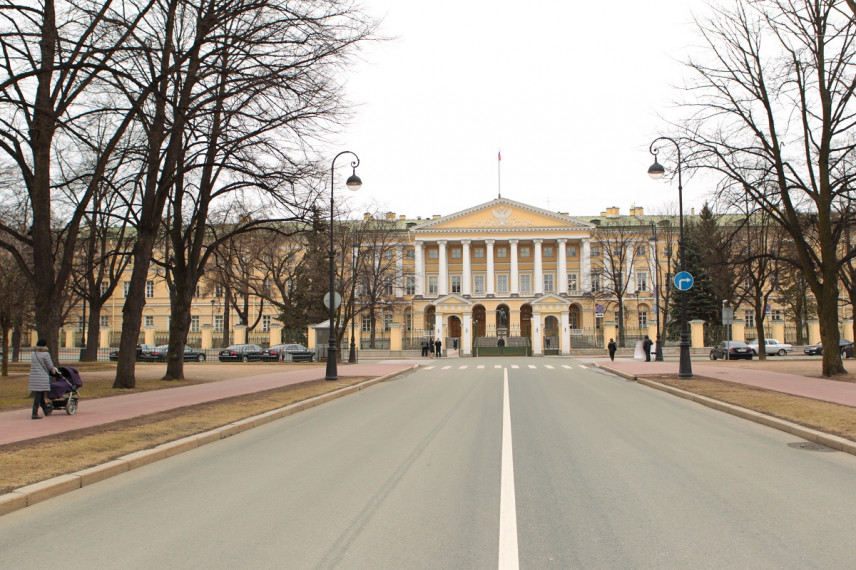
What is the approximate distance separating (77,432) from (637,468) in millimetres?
8940

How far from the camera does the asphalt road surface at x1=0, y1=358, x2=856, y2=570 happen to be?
17.6ft

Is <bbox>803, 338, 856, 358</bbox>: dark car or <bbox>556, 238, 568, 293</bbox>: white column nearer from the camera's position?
<bbox>803, 338, 856, 358</bbox>: dark car

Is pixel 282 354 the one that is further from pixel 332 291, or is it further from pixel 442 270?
pixel 442 270

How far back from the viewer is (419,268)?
91.0 metres

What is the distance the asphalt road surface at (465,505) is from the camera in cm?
536

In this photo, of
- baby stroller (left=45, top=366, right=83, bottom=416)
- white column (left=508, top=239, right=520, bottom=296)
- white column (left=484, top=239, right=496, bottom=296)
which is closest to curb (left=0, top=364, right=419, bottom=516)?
baby stroller (left=45, top=366, right=83, bottom=416)

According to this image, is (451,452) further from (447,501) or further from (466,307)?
(466,307)

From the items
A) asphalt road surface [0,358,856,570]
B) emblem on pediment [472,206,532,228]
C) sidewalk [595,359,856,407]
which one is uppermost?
emblem on pediment [472,206,532,228]

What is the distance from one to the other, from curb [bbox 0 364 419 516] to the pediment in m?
75.5

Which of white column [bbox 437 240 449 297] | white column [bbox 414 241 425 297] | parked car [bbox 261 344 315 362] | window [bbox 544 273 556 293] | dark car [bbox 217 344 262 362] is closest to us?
parked car [bbox 261 344 315 362]

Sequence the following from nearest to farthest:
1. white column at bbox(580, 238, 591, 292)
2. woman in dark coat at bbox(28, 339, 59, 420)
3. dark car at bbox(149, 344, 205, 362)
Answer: woman in dark coat at bbox(28, 339, 59, 420) → dark car at bbox(149, 344, 205, 362) → white column at bbox(580, 238, 591, 292)

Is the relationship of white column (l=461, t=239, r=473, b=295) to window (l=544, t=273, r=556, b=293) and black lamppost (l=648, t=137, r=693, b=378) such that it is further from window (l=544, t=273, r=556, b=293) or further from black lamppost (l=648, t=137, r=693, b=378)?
black lamppost (l=648, t=137, r=693, b=378)

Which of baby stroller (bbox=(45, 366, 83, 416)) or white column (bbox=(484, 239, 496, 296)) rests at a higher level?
white column (bbox=(484, 239, 496, 296))

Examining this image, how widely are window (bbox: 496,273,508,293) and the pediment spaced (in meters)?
6.53
